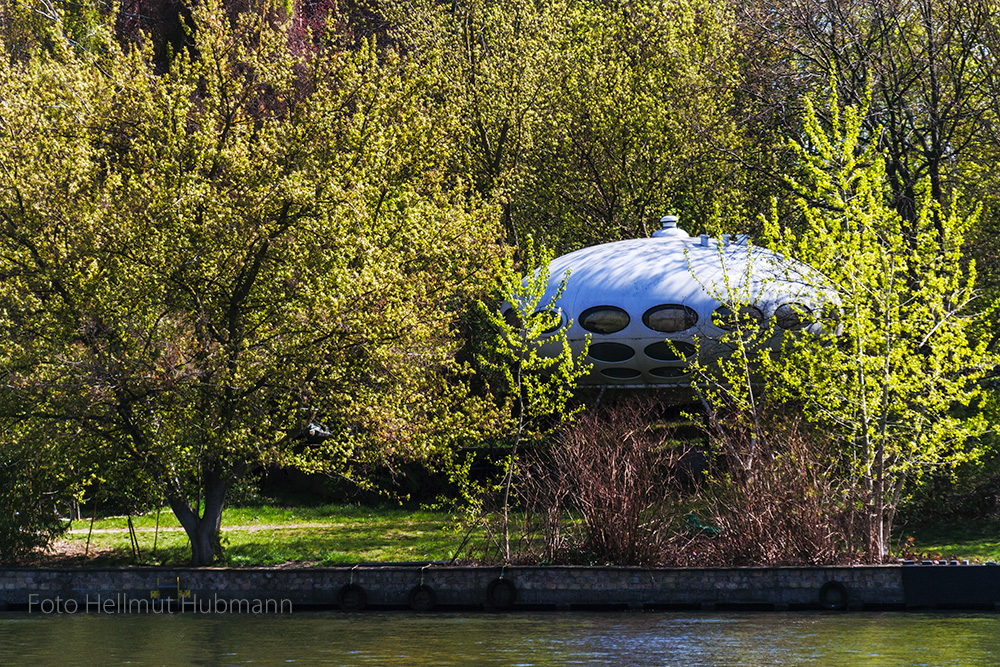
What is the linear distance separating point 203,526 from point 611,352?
9.34m

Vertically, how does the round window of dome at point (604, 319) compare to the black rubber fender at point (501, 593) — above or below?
above

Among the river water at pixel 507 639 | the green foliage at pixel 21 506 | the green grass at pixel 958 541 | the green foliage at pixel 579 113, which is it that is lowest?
the river water at pixel 507 639

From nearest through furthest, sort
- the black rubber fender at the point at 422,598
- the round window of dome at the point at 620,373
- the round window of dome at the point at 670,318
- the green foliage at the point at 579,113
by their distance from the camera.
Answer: the black rubber fender at the point at 422,598 < the round window of dome at the point at 670,318 < the round window of dome at the point at 620,373 < the green foliage at the point at 579,113

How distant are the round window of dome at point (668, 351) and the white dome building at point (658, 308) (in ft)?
0.07

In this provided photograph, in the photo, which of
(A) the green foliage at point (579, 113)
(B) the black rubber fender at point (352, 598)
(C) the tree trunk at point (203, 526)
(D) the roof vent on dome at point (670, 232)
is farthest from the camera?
(A) the green foliage at point (579, 113)

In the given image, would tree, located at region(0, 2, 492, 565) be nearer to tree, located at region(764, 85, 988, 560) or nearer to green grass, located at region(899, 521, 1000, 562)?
tree, located at region(764, 85, 988, 560)

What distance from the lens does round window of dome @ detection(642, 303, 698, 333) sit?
927 inches

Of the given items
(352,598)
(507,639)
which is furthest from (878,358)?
(352,598)

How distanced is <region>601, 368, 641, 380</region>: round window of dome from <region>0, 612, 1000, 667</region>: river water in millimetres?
8613

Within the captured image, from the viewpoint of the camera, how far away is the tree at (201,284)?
1816 centimetres

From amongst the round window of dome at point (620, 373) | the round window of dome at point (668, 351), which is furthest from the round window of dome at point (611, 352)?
the round window of dome at point (668, 351)

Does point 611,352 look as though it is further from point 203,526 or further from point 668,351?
point 203,526

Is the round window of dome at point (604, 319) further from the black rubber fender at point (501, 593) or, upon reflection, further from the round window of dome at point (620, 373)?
the black rubber fender at point (501, 593)

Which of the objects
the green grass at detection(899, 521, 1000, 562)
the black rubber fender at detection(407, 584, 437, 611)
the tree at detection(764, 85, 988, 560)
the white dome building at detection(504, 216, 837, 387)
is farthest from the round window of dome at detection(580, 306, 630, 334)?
the black rubber fender at detection(407, 584, 437, 611)
